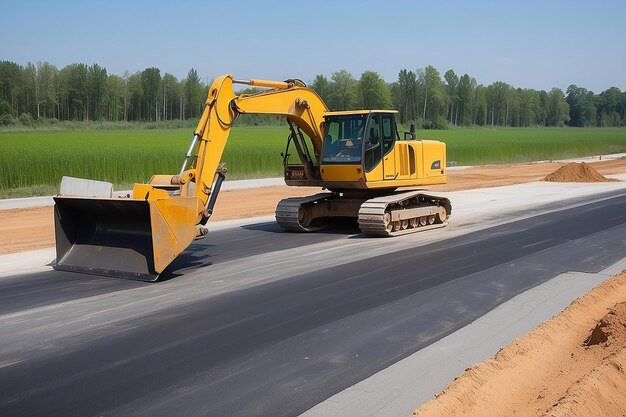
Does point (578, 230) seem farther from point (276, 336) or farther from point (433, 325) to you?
point (276, 336)

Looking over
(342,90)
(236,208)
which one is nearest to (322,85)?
(342,90)

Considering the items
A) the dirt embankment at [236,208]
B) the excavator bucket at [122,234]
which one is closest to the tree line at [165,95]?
the dirt embankment at [236,208]

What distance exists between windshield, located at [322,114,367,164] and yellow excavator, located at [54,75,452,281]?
22 millimetres

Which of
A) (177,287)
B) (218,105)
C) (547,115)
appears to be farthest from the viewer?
(547,115)

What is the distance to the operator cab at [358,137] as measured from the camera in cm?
1490

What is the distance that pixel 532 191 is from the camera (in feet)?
86.8

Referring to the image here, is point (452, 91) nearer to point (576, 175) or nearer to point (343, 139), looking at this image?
point (576, 175)

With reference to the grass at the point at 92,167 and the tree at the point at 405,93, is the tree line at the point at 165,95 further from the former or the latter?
the grass at the point at 92,167

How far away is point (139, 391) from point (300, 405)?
56.1 inches

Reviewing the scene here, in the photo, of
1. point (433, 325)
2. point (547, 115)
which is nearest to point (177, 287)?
point (433, 325)

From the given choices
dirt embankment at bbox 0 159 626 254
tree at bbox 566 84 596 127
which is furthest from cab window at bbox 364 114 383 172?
tree at bbox 566 84 596 127

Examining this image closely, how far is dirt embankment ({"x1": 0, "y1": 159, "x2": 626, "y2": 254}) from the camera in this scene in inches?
606

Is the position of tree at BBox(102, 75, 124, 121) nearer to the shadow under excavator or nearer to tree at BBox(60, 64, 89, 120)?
tree at BBox(60, 64, 89, 120)

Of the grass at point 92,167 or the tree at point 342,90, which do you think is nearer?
the grass at point 92,167
